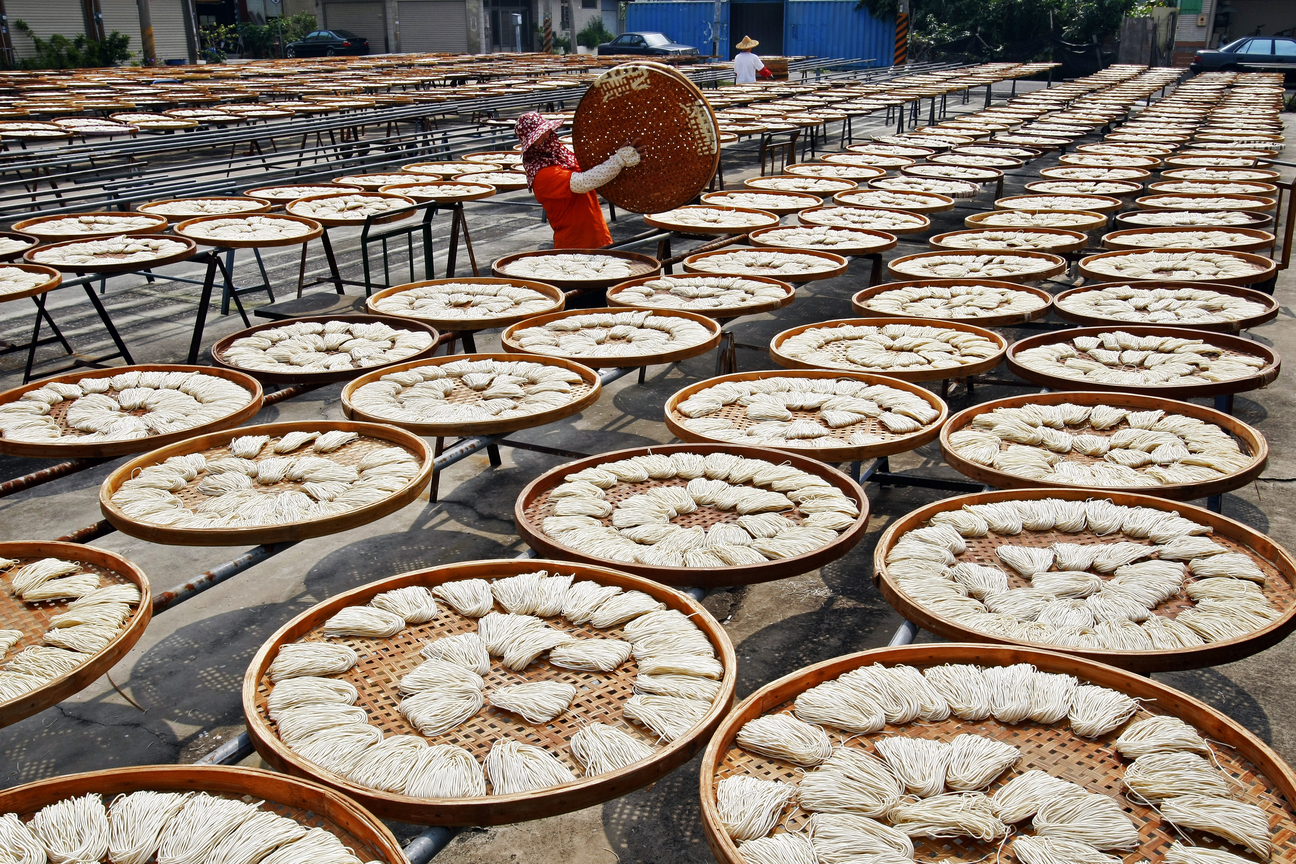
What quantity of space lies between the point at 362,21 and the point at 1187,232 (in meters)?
36.5

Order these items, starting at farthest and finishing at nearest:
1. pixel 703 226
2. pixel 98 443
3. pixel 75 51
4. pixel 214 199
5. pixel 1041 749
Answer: pixel 75 51 → pixel 214 199 → pixel 703 226 → pixel 98 443 → pixel 1041 749

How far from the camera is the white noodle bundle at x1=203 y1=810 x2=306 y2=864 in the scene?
4.45 feet

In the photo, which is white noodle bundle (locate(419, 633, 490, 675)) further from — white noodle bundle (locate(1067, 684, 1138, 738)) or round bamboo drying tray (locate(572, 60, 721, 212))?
round bamboo drying tray (locate(572, 60, 721, 212))

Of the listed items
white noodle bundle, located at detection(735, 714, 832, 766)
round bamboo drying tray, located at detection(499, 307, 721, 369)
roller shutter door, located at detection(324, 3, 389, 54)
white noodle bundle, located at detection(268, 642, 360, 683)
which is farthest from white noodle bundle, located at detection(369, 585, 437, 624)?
roller shutter door, located at detection(324, 3, 389, 54)

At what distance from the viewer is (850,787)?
1.50 metres

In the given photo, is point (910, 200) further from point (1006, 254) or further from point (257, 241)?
point (257, 241)

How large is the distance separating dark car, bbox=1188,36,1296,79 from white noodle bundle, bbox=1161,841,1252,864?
25.9m

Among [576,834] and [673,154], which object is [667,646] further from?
[673,154]

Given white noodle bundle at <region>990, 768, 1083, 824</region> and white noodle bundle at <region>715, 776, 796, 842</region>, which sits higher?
white noodle bundle at <region>715, 776, 796, 842</region>

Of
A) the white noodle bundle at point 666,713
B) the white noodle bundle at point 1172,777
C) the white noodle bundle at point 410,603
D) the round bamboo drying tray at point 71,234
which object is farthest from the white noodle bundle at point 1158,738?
the round bamboo drying tray at point 71,234

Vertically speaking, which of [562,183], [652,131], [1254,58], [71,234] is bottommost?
[71,234]

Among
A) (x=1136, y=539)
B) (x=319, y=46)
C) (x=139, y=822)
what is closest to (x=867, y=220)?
(x=1136, y=539)

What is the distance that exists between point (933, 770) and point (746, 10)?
35798 millimetres

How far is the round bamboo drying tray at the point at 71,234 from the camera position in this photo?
200 inches
